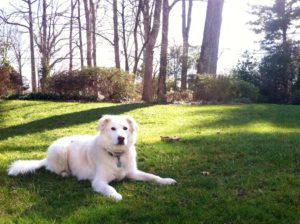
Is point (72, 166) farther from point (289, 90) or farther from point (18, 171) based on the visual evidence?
point (289, 90)

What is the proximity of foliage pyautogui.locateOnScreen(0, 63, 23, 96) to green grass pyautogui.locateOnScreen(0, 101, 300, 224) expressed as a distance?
25.6ft

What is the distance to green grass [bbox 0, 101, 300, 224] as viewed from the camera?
167 inches

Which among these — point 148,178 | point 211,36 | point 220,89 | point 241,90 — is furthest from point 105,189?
point 211,36

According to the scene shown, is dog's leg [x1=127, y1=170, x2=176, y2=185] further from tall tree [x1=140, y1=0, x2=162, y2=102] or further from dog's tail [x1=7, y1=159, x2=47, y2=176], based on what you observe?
tall tree [x1=140, y1=0, x2=162, y2=102]

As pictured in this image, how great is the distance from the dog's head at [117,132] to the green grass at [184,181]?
0.50m

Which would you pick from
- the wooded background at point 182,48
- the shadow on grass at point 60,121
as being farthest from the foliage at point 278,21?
the shadow on grass at point 60,121

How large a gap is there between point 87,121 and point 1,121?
2531 mm

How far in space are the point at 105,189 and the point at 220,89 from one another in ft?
38.4

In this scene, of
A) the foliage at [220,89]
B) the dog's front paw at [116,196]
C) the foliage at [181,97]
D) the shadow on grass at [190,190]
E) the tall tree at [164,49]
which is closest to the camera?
the shadow on grass at [190,190]

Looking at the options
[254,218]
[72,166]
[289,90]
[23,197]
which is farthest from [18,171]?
[289,90]

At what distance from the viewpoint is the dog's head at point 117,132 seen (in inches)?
208

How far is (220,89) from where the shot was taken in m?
16.1

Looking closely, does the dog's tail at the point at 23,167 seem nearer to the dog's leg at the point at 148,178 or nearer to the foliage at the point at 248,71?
the dog's leg at the point at 148,178

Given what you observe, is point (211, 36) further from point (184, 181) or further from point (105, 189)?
point (105, 189)
